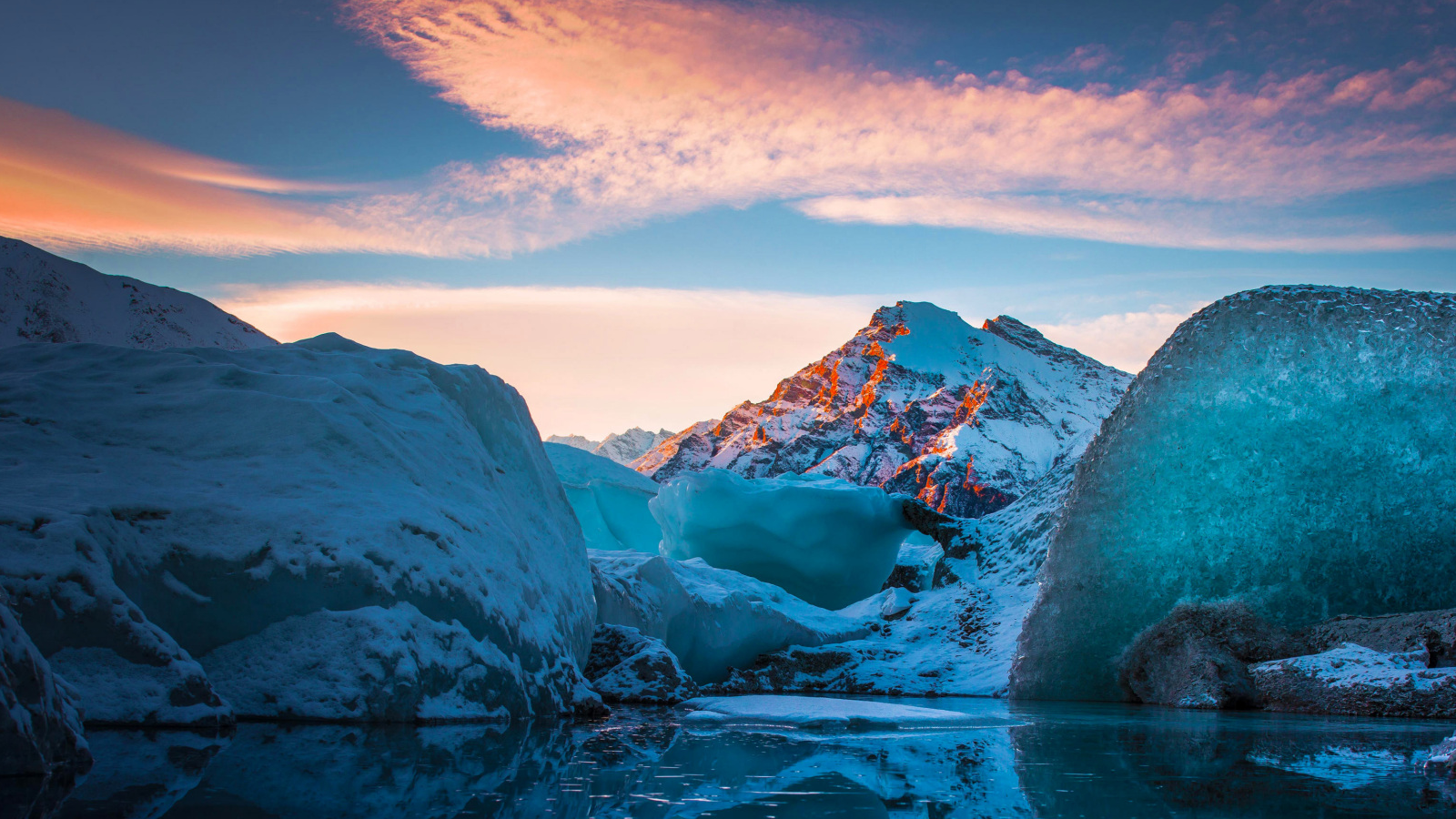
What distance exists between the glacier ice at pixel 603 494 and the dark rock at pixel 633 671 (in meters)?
21.0

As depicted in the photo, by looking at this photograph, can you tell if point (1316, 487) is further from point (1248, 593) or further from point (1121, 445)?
point (1121, 445)

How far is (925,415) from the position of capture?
83062mm

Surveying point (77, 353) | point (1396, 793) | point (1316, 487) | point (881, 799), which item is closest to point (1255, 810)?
point (1396, 793)

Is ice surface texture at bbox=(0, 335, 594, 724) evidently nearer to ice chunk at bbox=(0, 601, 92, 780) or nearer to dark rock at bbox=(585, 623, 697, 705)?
ice chunk at bbox=(0, 601, 92, 780)

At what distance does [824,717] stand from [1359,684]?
5267 millimetres

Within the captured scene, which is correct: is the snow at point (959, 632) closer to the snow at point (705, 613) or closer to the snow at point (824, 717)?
the snow at point (705, 613)

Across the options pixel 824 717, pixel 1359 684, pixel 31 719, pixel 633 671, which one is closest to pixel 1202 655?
pixel 1359 684

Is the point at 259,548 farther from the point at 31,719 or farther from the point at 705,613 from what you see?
the point at 705,613

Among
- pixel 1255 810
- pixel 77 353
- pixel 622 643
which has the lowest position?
pixel 622 643

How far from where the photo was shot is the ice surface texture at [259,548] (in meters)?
4.23

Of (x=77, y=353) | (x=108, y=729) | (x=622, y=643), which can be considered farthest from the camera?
(x=622, y=643)

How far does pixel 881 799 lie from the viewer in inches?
110

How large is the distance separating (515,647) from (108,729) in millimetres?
2493

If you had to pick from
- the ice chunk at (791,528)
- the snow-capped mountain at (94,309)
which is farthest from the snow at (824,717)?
the ice chunk at (791,528)
